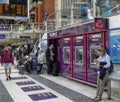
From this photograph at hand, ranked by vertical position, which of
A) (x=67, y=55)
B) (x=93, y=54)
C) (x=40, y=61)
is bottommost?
(x=40, y=61)

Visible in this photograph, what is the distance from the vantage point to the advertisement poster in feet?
32.6

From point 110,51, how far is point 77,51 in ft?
9.39

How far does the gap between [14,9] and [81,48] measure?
12.3 metres

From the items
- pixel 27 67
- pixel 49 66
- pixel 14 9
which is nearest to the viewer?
pixel 49 66

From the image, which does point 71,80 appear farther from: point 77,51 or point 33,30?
point 33,30

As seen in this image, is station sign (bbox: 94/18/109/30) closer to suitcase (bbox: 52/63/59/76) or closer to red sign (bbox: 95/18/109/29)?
red sign (bbox: 95/18/109/29)

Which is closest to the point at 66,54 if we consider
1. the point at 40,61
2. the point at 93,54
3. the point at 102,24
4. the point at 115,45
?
the point at 40,61

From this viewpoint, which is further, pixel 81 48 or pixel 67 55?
pixel 67 55

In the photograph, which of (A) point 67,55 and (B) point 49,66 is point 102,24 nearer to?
(A) point 67,55

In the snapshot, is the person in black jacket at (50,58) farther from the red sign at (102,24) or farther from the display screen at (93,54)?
the red sign at (102,24)

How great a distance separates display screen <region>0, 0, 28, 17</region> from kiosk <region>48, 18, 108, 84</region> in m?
8.65

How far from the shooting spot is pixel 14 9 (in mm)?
23812

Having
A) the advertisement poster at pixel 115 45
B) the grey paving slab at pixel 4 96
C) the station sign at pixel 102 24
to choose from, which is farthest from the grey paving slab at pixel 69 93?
the station sign at pixel 102 24

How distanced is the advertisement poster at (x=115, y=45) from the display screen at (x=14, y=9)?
14480 millimetres
